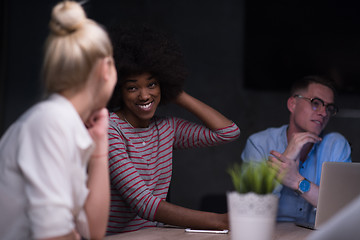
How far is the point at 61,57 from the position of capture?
119cm

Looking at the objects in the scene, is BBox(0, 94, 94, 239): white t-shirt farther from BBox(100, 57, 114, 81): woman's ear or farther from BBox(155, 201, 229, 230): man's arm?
BBox(155, 201, 229, 230): man's arm

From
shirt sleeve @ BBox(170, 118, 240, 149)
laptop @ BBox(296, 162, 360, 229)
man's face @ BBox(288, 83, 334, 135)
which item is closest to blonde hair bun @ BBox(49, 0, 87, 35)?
laptop @ BBox(296, 162, 360, 229)

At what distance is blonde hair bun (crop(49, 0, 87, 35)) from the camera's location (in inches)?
47.0

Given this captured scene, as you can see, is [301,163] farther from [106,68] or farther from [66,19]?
[66,19]

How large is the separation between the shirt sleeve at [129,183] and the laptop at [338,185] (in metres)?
0.67

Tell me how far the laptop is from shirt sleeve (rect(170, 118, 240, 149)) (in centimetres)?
73

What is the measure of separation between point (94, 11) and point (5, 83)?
906 millimetres

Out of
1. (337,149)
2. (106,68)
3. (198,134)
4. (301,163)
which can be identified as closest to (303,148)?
(301,163)

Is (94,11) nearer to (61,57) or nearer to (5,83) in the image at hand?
(5,83)

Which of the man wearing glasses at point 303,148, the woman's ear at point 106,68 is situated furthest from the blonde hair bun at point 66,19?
the man wearing glasses at point 303,148

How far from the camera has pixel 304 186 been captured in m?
2.47

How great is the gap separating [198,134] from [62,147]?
133 centimetres

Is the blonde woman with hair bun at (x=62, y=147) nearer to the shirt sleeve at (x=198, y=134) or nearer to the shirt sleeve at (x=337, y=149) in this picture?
the shirt sleeve at (x=198, y=134)

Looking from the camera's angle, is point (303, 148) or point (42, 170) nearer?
point (42, 170)
